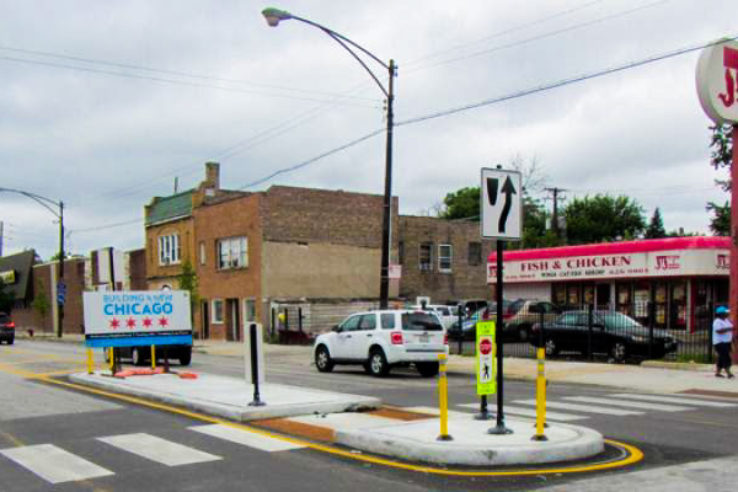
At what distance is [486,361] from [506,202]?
1905 mm

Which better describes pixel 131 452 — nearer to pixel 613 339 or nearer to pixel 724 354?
pixel 724 354

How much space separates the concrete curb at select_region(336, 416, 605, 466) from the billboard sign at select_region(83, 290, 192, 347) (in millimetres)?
9269

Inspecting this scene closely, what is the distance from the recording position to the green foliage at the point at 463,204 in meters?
83.2

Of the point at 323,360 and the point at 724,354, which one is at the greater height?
the point at 724,354

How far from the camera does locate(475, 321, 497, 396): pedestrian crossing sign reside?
9234 millimetres

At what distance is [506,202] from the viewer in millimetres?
8891

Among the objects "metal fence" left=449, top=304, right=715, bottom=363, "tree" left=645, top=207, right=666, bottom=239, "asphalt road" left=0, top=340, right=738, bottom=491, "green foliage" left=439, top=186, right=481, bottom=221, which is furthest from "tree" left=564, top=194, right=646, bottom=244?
"asphalt road" left=0, top=340, right=738, bottom=491

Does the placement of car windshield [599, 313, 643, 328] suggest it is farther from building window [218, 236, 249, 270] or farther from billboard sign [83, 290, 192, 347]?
building window [218, 236, 249, 270]

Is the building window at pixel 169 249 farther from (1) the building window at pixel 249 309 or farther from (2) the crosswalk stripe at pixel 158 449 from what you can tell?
(2) the crosswalk stripe at pixel 158 449

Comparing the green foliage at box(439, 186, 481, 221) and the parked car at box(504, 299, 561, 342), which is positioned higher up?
the green foliage at box(439, 186, 481, 221)

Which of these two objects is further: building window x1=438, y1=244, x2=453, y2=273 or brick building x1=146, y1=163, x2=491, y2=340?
building window x1=438, y1=244, x2=453, y2=273

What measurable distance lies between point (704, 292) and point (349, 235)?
18.2 meters

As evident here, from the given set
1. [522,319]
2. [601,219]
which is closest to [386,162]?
[522,319]

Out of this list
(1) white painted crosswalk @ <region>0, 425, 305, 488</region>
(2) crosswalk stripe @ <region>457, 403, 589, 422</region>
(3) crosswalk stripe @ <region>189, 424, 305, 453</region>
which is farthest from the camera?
(2) crosswalk stripe @ <region>457, 403, 589, 422</region>
